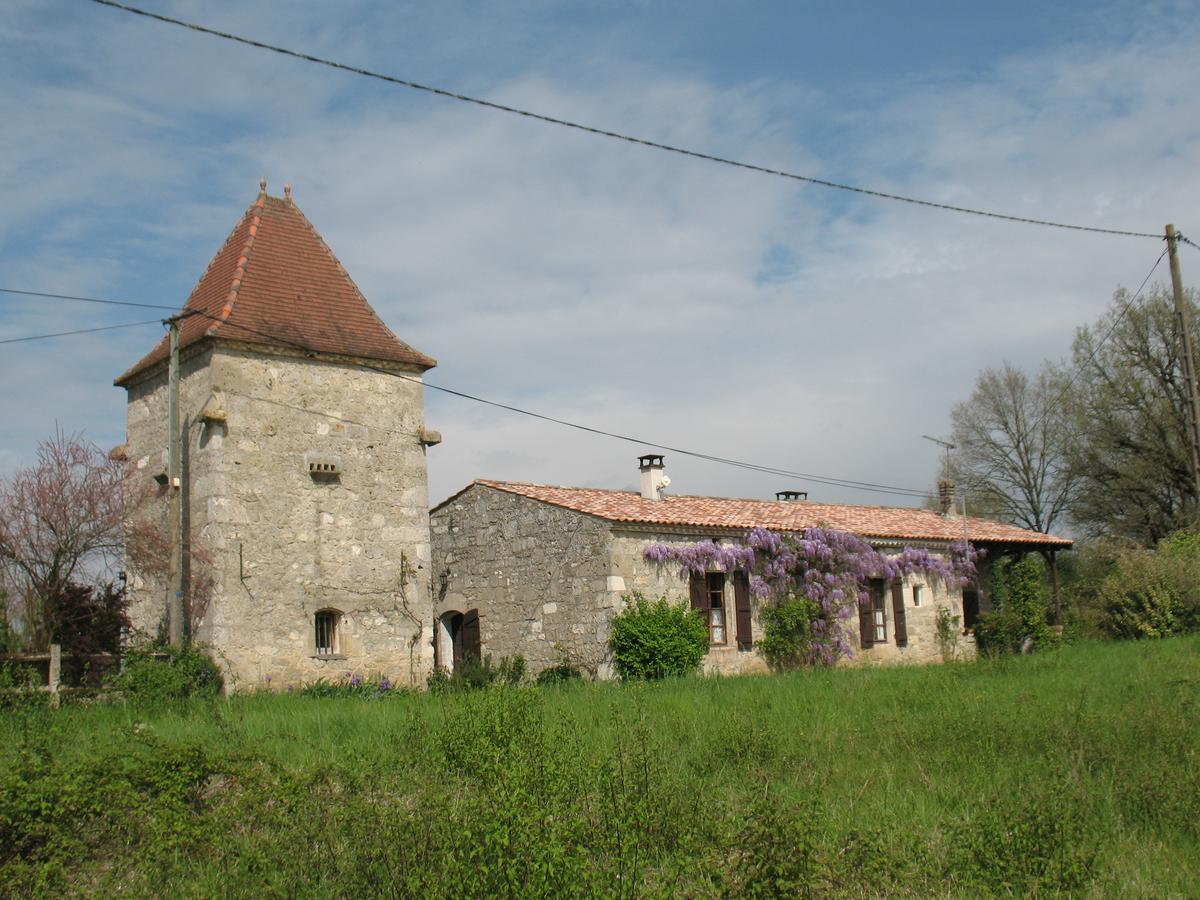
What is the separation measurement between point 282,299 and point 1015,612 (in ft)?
60.1

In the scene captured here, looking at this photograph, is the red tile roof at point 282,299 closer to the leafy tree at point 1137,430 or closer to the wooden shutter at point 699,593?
the wooden shutter at point 699,593

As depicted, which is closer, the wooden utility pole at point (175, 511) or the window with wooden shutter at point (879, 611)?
the wooden utility pole at point (175, 511)

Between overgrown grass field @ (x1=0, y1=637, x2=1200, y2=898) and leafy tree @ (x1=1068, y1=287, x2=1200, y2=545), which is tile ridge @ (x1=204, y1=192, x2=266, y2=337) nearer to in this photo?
overgrown grass field @ (x1=0, y1=637, x2=1200, y2=898)

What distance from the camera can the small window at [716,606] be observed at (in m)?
20.9

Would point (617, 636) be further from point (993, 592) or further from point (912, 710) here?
point (993, 592)

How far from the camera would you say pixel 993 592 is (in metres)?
27.0

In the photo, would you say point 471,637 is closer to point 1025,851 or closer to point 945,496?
point 945,496

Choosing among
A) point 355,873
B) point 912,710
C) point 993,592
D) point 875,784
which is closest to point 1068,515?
point 993,592

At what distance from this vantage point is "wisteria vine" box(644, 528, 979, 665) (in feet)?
67.7

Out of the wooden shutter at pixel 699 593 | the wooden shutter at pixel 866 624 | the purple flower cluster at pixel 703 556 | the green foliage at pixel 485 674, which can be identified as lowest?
the green foliage at pixel 485 674

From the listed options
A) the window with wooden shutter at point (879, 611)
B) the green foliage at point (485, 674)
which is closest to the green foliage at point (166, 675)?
the green foliage at point (485, 674)

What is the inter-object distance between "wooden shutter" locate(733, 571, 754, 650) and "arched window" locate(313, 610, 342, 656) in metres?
7.65

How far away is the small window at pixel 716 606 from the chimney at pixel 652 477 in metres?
2.44

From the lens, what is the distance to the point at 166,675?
14266 millimetres
